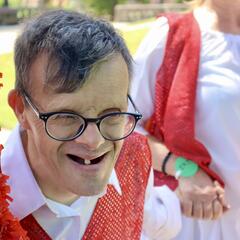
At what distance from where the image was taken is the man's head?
1.53 m

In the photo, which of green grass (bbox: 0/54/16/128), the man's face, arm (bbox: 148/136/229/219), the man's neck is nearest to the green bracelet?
arm (bbox: 148/136/229/219)

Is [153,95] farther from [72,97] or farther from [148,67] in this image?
[72,97]

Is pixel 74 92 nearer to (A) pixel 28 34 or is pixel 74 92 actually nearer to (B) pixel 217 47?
(A) pixel 28 34

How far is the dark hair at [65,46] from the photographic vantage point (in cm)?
152

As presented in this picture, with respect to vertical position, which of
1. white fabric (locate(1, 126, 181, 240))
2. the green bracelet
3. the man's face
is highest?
the man's face

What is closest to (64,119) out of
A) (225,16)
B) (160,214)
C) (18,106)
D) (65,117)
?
(65,117)

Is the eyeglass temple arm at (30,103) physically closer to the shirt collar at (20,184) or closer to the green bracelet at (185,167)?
the shirt collar at (20,184)

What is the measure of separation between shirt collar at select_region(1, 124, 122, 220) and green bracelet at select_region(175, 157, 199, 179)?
0.89 m

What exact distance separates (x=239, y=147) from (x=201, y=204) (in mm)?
316

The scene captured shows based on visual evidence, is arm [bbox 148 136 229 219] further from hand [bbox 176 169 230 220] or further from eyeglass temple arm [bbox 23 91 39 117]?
eyeglass temple arm [bbox 23 91 39 117]

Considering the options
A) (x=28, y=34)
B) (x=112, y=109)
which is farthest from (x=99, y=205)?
(x=28, y=34)

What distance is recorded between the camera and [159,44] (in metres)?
2.54

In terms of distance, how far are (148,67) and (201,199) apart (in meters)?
0.56

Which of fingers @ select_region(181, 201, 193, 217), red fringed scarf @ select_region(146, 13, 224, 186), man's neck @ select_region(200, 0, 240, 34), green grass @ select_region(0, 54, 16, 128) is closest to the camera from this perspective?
green grass @ select_region(0, 54, 16, 128)
